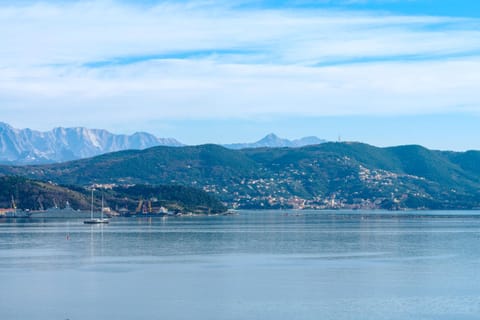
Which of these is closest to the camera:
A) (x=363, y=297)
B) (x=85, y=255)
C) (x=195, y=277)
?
(x=363, y=297)

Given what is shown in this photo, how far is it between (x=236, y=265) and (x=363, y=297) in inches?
892

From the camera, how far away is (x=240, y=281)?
62281mm

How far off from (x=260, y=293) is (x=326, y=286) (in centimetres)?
585

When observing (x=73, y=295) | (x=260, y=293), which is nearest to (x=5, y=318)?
(x=73, y=295)

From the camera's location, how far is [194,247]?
98812mm

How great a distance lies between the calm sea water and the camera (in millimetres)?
48875

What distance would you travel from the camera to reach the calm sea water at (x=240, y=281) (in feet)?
160

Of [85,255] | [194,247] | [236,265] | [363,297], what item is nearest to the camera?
[363,297]

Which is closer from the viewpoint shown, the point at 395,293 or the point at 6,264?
the point at 395,293

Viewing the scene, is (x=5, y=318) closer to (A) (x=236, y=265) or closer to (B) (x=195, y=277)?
(B) (x=195, y=277)

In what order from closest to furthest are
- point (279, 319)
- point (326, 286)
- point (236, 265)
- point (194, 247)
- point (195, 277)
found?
point (279, 319) → point (326, 286) → point (195, 277) → point (236, 265) → point (194, 247)

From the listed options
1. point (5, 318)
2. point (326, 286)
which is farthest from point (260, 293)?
point (5, 318)

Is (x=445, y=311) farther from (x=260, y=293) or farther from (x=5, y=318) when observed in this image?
(x=5, y=318)

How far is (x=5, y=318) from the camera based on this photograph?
4616 centimetres
